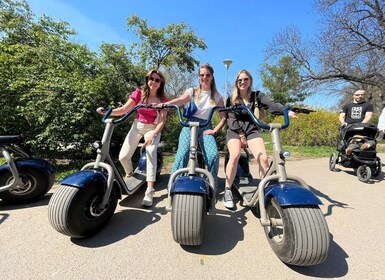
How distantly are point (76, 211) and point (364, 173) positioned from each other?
5624mm

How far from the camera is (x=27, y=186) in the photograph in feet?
11.4

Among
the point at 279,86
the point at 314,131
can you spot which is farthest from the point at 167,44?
the point at 279,86

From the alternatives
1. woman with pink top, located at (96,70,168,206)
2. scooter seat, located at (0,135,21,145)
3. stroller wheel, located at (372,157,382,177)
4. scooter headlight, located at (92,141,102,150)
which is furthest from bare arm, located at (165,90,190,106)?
stroller wheel, located at (372,157,382,177)

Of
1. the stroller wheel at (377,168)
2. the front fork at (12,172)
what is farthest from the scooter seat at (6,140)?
the stroller wheel at (377,168)

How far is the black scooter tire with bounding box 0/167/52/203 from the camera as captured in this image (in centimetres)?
334

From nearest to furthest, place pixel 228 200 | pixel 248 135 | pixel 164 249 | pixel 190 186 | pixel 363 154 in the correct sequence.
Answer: pixel 190 186
pixel 164 249
pixel 228 200
pixel 248 135
pixel 363 154

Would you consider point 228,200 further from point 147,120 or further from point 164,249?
point 147,120

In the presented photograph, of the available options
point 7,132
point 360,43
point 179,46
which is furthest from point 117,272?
point 360,43

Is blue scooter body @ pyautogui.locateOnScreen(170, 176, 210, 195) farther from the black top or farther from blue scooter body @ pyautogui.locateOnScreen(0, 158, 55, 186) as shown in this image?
blue scooter body @ pyautogui.locateOnScreen(0, 158, 55, 186)

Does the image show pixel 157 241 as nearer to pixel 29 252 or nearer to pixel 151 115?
pixel 29 252

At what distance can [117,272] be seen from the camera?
6.74 ft

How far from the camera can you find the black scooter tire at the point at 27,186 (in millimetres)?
Answer: 3336

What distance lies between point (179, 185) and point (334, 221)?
86.5 inches

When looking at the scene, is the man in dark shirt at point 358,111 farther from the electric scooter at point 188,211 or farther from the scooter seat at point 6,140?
the scooter seat at point 6,140
